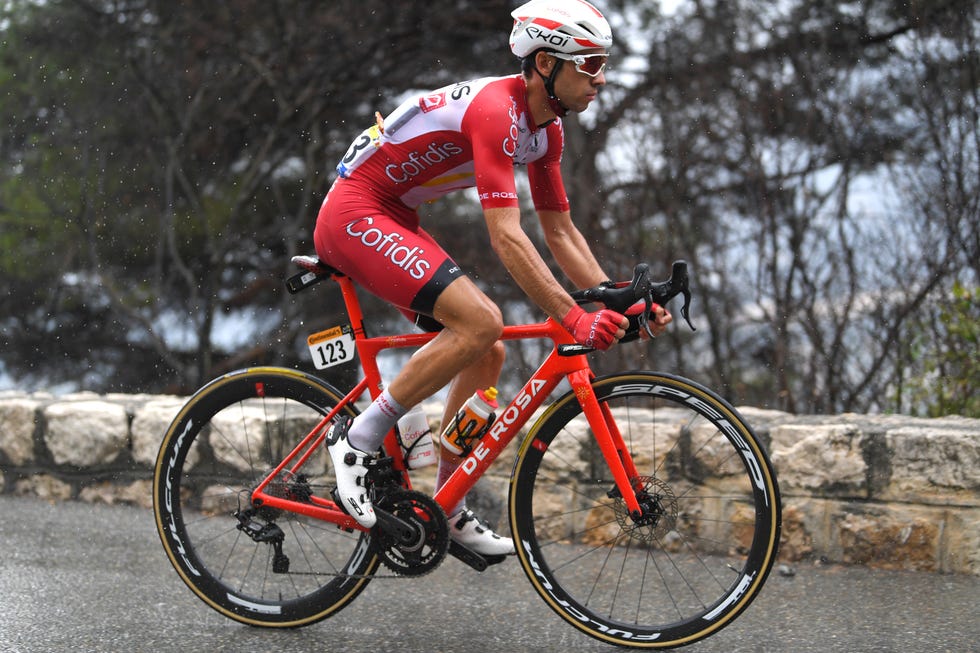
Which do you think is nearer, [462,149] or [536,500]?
[462,149]

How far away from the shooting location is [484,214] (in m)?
3.53

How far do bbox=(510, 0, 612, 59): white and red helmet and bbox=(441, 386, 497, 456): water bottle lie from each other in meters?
1.15

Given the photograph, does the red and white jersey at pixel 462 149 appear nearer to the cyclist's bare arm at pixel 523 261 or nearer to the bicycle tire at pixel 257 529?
the cyclist's bare arm at pixel 523 261

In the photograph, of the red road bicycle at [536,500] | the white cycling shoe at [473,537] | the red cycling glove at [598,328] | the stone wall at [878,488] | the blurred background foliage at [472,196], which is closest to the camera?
the red cycling glove at [598,328]

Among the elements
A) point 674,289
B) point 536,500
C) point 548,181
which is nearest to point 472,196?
point 536,500

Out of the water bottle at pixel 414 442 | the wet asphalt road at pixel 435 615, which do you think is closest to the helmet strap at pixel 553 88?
the water bottle at pixel 414 442

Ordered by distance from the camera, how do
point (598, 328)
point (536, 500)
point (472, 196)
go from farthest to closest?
1. point (472, 196)
2. point (536, 500)
3. point (598, 328)

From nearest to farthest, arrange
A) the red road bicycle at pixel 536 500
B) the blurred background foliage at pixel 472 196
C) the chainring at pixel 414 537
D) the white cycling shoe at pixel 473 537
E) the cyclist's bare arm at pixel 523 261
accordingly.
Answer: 1. the cyclist's bare arm at pixel 523 261
2. the red road bicycle at pixel 536 500
3. the chainring at pixel 414 537
4. the white cycling shoe at pixel 473 537
5. the blurred background foliage at pixel 472 196

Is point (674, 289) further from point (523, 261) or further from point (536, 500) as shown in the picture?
point (536, 500)

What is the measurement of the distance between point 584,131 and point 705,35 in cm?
117

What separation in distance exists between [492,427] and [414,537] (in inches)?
17.8

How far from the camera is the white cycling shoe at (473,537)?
3680 millimetres

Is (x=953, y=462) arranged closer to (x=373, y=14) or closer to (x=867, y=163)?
(x=867, y=163)

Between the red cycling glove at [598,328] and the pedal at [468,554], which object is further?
the pedal at [468,554]
